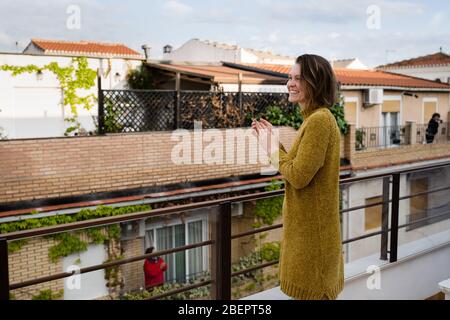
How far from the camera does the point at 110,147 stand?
9180 mm

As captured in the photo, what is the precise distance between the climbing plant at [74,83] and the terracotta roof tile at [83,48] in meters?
3.01

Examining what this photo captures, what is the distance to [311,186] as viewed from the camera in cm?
184

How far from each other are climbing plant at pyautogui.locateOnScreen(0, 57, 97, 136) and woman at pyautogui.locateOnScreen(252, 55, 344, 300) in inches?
402

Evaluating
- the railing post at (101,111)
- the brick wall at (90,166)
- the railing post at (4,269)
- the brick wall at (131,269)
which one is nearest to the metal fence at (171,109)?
the railing post at (101,111)

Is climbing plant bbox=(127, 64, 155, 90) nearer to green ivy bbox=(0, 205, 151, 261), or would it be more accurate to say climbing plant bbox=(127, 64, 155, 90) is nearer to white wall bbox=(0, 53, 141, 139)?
white wall bbox=(0, 53, 141, 139)

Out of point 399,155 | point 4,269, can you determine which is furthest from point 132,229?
point 399,155

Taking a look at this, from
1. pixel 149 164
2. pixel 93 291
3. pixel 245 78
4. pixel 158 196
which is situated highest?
pixel 245 78

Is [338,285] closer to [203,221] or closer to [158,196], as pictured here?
[158,196]

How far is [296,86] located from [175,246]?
8145 mm

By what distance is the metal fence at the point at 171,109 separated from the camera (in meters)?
9.55

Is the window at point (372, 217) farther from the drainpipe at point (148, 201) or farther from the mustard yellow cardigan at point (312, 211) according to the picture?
the mustard yellow cardigan at point (312, 211)

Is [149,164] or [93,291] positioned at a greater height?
[149,164]
